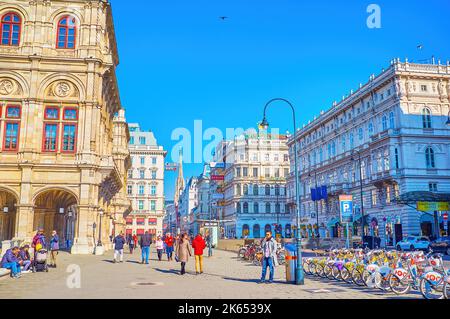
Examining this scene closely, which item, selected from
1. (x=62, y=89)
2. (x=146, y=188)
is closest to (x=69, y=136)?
(x=62, y=89)

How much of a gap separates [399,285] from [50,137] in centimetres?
2946

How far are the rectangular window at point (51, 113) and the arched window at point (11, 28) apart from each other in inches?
243

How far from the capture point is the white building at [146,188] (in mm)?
93688

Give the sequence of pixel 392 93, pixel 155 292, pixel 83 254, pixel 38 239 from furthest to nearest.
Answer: pixel 392 93 → pixel 83 254 → pixel 38 239 → pixel 155 292

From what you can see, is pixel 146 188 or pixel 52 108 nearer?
pixel 52 108

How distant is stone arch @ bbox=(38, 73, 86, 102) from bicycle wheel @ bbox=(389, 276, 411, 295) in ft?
94.5

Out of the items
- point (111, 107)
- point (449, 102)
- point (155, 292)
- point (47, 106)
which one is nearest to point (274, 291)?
point (155, 292)

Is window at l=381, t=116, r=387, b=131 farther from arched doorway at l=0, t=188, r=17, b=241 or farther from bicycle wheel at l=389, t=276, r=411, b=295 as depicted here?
bicycle wheel at l=389, t=276, r=411, b=295

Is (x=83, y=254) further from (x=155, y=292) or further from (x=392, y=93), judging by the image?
(x=392, y=93)

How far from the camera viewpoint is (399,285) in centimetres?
1373

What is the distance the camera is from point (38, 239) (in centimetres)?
2020

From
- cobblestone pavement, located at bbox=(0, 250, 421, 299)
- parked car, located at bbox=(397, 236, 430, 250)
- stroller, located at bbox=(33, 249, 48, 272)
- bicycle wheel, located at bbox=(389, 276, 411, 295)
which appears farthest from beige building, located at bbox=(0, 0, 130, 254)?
parked car, located at bbox=(397, 236, 430, 250)

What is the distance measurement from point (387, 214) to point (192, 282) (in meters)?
42.3

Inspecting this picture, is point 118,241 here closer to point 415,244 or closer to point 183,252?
point 183,252
